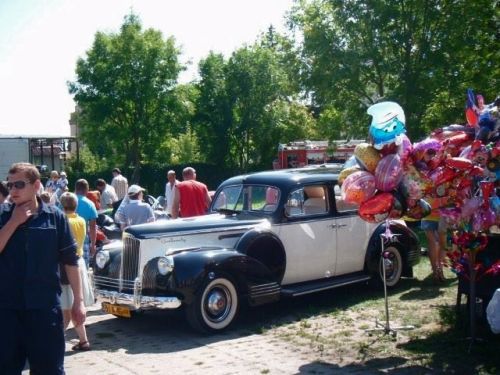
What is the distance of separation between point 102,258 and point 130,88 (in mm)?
25352

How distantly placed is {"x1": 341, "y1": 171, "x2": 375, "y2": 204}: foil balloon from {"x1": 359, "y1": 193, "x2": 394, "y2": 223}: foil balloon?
6 cm

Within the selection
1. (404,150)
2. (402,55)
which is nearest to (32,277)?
(404,150)

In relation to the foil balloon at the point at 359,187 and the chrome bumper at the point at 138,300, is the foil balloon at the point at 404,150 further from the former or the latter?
the chrome bumper at the point at 138,300

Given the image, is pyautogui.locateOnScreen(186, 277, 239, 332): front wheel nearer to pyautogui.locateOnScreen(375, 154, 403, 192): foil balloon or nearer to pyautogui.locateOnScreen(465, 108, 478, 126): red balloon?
pyautogui.locateOnScreen(375, 154, 403, 192): foil balloon

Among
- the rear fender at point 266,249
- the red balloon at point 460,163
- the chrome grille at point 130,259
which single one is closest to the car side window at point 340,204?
the rear fender at point 266,249

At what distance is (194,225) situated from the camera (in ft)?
26.4

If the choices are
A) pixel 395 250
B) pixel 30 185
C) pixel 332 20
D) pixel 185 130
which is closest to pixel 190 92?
pixel 185 130

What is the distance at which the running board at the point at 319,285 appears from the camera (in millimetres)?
8102

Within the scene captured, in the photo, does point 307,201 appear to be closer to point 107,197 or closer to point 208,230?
point 208,230

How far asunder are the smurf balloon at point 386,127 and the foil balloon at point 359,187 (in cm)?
33

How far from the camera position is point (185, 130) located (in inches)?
1389

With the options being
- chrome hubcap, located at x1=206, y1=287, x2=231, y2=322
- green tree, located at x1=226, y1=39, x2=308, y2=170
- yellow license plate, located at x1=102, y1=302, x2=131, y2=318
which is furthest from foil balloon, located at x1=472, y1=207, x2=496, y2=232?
green tree, located at x1=226, y1=39, x2=308, y2=170

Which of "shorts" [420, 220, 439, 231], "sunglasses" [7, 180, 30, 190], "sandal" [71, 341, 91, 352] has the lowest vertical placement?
"sandal" [71, 341, 91, 352]

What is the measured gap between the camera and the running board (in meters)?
8.10
